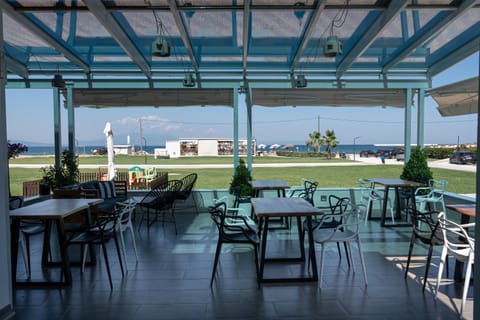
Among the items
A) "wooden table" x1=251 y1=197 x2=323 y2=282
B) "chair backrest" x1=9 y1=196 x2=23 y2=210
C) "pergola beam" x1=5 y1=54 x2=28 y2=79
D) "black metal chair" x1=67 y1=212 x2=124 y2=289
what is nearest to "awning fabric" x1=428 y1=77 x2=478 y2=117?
"wooden table" x1=251 y1=197 x2=323 y2=282

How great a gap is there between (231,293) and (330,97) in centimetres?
492

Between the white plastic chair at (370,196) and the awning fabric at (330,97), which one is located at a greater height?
the awning fabric at (330,97)

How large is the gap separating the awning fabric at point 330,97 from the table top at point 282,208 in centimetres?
323

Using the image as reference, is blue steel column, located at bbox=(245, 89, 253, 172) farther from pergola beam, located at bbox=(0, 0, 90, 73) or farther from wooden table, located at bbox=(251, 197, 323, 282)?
pergola beam, located at bbox=(0, 0, 90, 73)

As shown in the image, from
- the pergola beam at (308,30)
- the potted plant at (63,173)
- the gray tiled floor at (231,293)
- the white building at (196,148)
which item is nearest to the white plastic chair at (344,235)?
the gray tiled floor at (231,293)

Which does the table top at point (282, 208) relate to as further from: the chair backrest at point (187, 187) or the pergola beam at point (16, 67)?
the pergola beam at point (16, 67)

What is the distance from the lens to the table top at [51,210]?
3045mm

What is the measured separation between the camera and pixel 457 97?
18.3 ft

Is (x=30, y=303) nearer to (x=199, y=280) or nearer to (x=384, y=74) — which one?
(x=199, y=280)

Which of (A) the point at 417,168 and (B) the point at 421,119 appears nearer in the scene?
(A) the point at 417,168

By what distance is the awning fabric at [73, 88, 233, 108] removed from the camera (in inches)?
258

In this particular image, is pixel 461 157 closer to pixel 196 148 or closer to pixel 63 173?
pixel 196 148

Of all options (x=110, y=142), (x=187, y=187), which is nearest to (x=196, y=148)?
(x=110, y=142)

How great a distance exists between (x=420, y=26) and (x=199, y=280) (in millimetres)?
4253
